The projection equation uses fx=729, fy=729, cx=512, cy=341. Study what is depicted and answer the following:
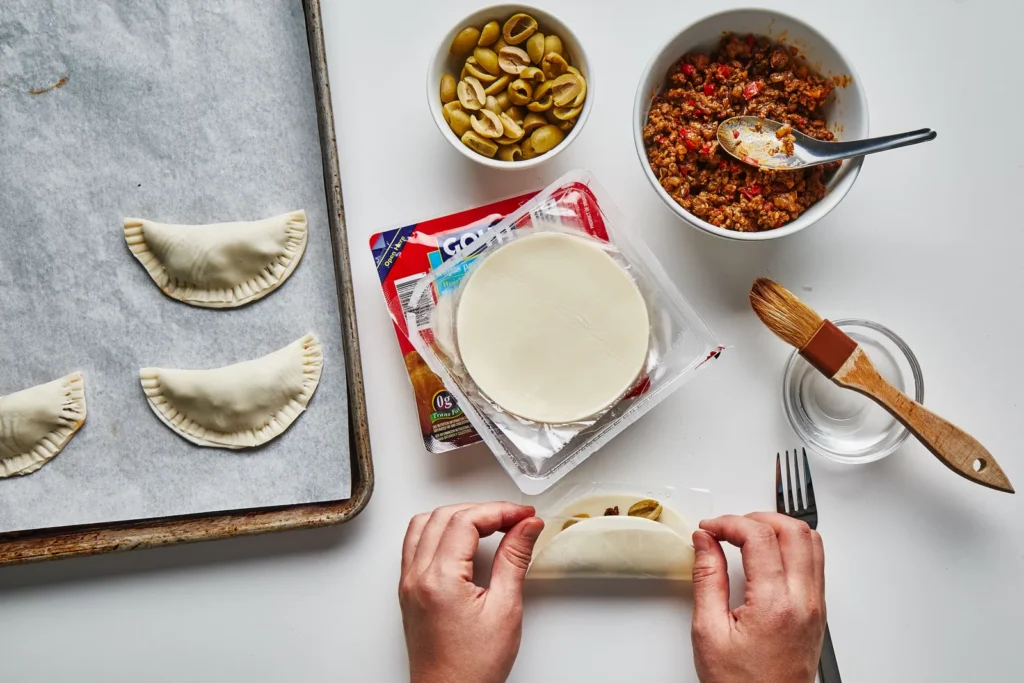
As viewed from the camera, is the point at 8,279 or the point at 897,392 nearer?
the point at 897,392

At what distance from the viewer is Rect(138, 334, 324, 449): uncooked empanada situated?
1.34 meters

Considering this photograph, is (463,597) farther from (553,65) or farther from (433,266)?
(553,65)

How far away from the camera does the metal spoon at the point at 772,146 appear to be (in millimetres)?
1189

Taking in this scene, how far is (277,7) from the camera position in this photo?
4.53 ft

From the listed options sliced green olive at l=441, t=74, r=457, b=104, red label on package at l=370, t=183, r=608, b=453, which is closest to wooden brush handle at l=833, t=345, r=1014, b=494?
red label on package at l=370, t=183, r=608, b=453

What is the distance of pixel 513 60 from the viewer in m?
1.28

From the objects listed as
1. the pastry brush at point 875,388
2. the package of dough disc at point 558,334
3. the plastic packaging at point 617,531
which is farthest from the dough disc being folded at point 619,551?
the pastry brush at point 875,388

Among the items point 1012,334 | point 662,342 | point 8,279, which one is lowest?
point 1012,334

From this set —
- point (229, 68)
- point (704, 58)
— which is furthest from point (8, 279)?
point (704, 58)

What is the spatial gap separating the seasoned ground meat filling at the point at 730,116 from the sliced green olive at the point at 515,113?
8.7 inches

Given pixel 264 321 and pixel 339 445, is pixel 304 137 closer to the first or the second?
pixel 264 321

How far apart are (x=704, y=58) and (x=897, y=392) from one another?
66 cm

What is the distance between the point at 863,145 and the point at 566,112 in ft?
1.61

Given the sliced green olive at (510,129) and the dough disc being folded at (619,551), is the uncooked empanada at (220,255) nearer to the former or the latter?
the sliced green olive at (510,129)
